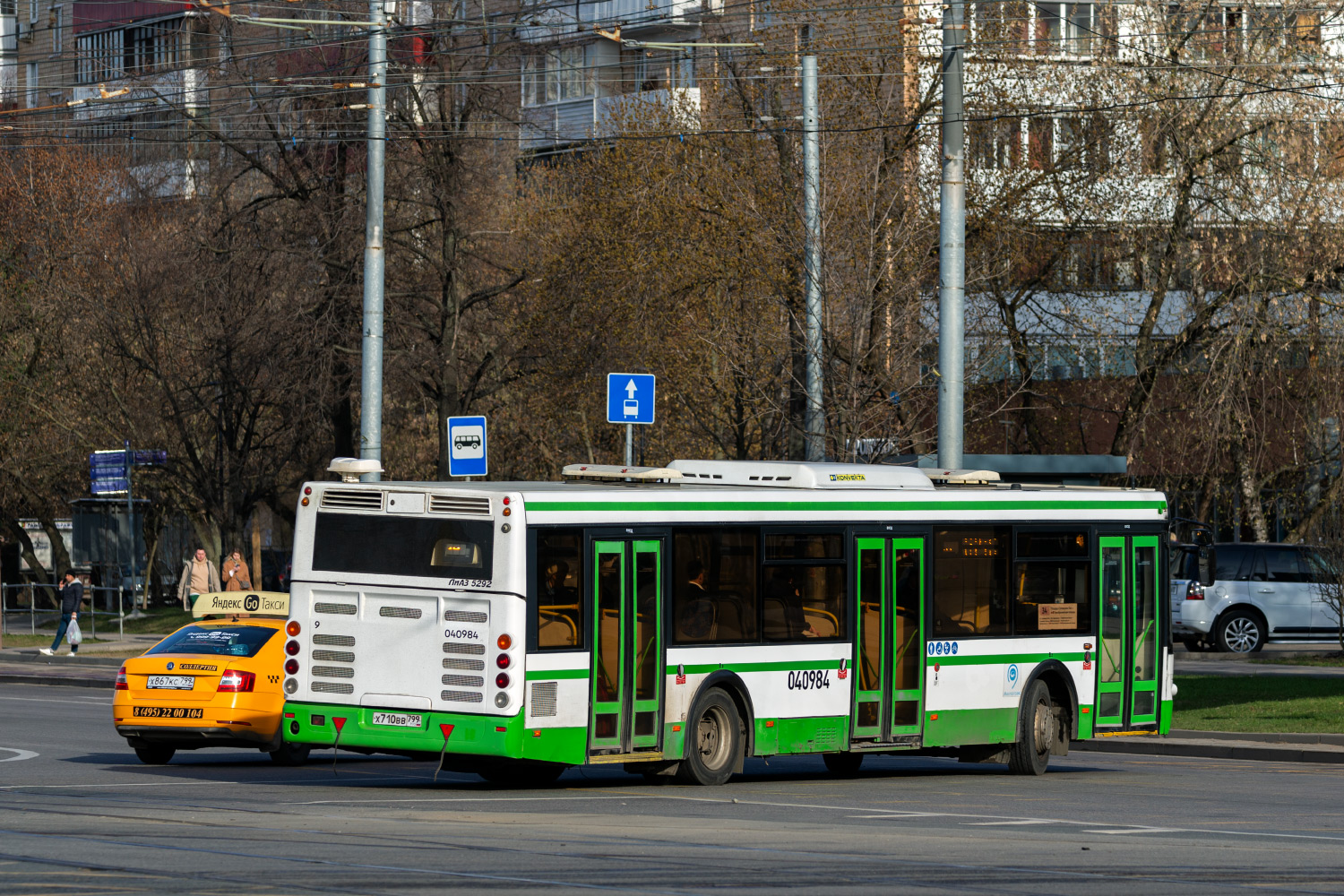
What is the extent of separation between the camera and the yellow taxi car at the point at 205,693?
17.1 m

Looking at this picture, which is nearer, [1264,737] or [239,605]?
[239,605]

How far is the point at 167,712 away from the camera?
17188 millimetres

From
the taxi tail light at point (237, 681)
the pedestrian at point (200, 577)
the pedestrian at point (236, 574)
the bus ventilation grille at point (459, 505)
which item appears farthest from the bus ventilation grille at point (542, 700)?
the pedestrian at point (236, 574)

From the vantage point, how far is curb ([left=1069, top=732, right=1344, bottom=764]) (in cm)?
2058

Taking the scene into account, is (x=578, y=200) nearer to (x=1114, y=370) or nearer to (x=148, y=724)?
(x=1114, y=370)

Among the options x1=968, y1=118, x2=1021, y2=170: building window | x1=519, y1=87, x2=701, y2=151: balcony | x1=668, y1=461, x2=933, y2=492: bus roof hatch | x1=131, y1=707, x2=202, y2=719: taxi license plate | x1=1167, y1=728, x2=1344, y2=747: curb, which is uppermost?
x1=519, y1=87, x2=701, y2=151: balcony

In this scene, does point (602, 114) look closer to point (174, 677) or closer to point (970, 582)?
point (970, 582)

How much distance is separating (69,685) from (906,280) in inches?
558

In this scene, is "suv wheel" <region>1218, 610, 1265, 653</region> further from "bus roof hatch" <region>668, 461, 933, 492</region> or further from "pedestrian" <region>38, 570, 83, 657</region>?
"pedestrian" <region>38, 570, 83, 657</region>

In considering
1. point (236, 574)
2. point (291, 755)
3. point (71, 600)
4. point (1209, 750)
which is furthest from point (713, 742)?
Answer: point (71, 600)

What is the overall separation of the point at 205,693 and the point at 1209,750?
10670 mm

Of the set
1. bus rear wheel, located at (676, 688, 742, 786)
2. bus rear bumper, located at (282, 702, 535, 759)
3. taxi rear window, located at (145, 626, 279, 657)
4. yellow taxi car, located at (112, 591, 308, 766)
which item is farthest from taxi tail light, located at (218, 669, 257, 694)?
bus rear wheel, located at (676, 688, 742, 786)

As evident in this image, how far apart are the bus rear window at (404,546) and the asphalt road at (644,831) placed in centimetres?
167

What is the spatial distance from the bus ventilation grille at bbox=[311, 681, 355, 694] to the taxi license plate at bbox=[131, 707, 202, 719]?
7.42 feet
